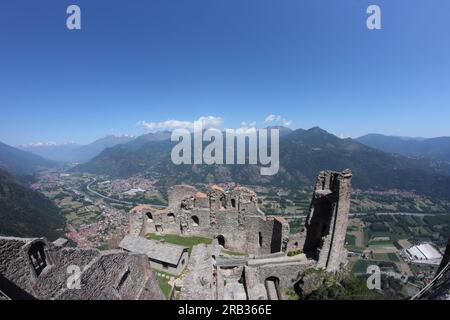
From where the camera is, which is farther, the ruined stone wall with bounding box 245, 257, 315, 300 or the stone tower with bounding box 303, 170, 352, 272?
the ruined stone wall with bounding box 245, 257, 315, 300

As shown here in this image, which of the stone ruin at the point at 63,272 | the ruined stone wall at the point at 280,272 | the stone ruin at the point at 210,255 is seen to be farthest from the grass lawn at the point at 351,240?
the stone ruin at the point at 63,272

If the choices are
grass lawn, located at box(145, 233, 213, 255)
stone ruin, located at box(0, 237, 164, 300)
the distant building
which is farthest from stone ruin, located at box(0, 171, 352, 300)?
the distant building

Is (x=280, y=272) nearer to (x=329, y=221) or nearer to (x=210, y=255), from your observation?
(x=329, y=221)

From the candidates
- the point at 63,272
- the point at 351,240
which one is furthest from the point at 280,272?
the point at 351,240

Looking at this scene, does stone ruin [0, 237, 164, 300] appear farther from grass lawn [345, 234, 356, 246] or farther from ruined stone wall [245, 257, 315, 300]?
grass lawn [345, 234, 356, 246]

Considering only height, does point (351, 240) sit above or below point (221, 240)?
below
